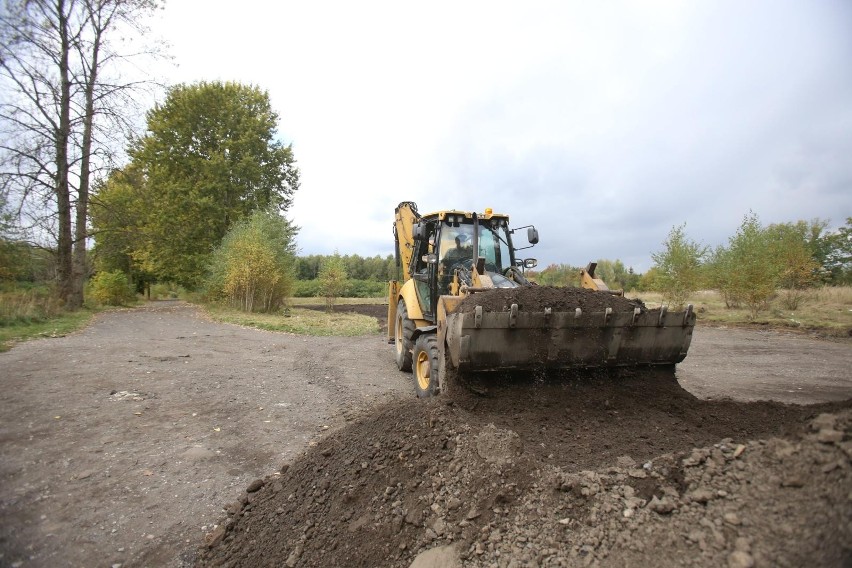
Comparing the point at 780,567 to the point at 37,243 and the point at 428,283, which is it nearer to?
the point at 428,283

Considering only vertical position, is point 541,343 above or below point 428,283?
below

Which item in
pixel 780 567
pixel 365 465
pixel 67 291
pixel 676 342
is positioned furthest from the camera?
pixel 67 291

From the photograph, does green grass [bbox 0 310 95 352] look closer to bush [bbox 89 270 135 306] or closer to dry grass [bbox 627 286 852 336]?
bush [bbox 89 270 135 306]

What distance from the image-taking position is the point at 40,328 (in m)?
11.6

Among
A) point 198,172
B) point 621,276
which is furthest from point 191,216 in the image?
point 621,276

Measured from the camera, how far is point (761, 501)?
2.07m

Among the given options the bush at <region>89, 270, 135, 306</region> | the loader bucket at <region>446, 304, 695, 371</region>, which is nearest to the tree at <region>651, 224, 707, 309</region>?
the loader bucket at <region>446, 304, 695, 371</region>

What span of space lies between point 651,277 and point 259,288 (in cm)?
2062

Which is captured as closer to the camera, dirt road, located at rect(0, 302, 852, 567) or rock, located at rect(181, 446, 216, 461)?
dirt road, located at rect(0, 302, 852, 567)

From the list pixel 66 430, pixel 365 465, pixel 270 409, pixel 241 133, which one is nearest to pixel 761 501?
pixel 365 465

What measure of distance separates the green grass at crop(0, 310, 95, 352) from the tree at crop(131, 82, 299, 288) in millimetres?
10550

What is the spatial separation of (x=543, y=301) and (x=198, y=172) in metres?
26.5

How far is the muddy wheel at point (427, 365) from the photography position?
5441 millimetres

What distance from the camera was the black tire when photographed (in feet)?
25.6
